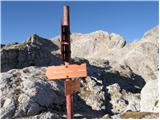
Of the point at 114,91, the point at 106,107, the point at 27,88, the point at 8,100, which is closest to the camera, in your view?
the point at 8,100

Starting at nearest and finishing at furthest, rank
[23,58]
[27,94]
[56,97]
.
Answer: [27,94]
[56,97]
[23,58]

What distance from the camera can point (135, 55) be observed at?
491 ft

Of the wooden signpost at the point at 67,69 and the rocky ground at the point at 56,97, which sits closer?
the wooden signpost at the point at 67,69

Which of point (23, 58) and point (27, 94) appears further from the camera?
point (23, 58)

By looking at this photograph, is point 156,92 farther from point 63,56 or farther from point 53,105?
point 63,56

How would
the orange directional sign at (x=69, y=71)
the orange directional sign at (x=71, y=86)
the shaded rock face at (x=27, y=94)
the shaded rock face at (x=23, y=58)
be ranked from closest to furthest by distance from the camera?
the orange directional sign at (x=71, y=86), the orange directional sign at (x=69, y=71), the shaded rock face at (x=27, y=94), the shaded rock face at (x=23, y=58)

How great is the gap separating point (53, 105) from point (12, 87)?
4589mm

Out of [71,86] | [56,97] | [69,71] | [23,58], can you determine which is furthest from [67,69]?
[23,58]

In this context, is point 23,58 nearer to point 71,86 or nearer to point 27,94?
point 27,94

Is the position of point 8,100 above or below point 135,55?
below

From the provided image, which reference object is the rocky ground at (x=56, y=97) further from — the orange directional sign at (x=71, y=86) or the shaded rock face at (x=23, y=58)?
the orange directional sign at (x=71, y=86)

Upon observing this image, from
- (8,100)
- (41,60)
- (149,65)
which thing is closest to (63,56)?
(8,100)

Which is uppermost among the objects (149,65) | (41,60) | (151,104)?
(149,65)

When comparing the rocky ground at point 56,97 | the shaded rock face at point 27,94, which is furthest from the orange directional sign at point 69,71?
the shaded rock face at point 27,94
